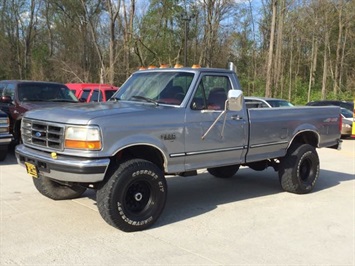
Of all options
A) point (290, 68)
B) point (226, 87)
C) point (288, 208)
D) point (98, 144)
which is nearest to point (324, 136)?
point (288, 208)

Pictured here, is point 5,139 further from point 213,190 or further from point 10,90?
point 213,190

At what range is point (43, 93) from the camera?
453 inches

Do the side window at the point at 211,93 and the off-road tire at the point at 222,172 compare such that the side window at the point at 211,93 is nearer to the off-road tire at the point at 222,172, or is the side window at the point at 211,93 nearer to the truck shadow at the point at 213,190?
the truck shadow at the point at 213,190

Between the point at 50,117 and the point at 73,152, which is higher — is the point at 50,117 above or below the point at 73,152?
above

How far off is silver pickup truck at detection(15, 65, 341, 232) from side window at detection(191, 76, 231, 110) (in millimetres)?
15

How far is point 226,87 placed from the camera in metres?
6.64

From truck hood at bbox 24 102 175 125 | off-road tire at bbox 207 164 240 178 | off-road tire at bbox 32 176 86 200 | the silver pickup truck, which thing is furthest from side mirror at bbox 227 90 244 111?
off-road tire at bbox 207 164 240 178

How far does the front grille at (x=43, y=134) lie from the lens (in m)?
5.18

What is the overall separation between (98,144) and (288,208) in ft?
10.8

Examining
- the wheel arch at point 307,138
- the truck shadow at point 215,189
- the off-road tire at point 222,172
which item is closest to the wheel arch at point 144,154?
the truck shadow at point 215,189

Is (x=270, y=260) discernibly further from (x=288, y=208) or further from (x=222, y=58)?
(x=222, y=58)

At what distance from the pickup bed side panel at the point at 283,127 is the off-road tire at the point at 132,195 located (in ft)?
6.11

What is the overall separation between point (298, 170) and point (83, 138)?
13.5ft

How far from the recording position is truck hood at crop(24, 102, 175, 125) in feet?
16.6
